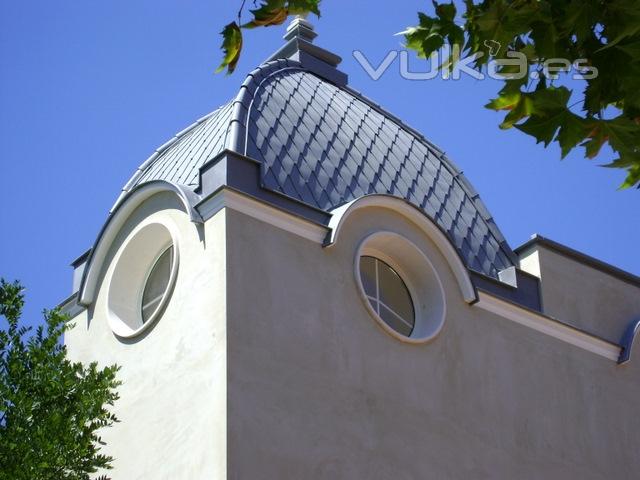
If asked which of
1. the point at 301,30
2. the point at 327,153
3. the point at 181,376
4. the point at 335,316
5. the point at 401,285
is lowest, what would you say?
the point at 181,376

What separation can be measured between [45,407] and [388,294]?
5560mm

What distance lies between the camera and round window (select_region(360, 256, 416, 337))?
16141 mm

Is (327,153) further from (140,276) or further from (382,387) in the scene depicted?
(382,387)

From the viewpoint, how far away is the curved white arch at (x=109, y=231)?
16312 millimetres

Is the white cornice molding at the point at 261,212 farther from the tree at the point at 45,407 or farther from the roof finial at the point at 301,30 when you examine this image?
the roof finial at the point at 301,30

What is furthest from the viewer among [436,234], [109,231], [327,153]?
[327,153]

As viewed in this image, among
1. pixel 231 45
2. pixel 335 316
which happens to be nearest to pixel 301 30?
pixel 335 316

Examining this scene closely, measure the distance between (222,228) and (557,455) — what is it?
16.9ft

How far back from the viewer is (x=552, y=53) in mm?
7035

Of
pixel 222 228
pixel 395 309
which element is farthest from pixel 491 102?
pixel 395 309

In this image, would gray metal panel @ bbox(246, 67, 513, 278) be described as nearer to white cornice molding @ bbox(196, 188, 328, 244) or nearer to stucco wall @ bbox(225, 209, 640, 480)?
white cornice molding @ bbox(196, 188, 328, 244)

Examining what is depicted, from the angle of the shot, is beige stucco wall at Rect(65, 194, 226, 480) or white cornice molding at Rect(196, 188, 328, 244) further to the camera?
white cornice molding at Rect(196, 188, 328, 244)

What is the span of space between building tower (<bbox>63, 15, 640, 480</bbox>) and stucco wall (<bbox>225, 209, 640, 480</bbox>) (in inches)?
0.9

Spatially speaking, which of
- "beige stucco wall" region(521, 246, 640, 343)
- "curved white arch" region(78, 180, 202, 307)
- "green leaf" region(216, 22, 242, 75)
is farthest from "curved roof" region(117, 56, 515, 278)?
"green leaf" region(216, 22, 242, 75)
